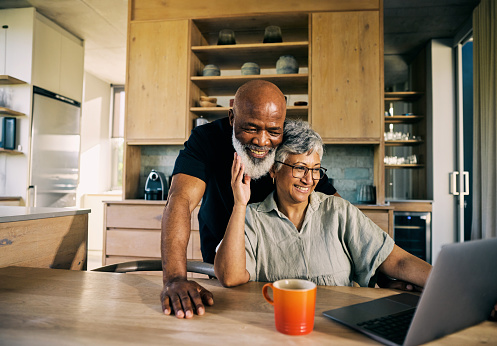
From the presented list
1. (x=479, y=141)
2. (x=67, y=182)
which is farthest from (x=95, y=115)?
(x=479, y=141)

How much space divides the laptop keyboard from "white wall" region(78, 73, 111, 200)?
553cm

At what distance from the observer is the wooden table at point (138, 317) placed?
703mm

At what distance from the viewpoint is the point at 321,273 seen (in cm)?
122

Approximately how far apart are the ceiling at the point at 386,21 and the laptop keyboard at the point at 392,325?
3.94 metres

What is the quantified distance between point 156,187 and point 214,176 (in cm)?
188

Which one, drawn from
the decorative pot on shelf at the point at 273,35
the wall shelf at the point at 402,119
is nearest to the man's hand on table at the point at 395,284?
the decorative pot on shelf at the point at 273,35

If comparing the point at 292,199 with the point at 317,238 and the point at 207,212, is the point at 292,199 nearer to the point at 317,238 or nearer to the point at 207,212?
the point at 317,238

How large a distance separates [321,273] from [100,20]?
4409 mm

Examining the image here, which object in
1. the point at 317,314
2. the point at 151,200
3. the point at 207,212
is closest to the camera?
the point at 317,314

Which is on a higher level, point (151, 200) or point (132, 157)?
point (132, 157)

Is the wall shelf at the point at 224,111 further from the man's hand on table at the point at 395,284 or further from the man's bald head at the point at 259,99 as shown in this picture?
the man's hand on table at the point at 395,284

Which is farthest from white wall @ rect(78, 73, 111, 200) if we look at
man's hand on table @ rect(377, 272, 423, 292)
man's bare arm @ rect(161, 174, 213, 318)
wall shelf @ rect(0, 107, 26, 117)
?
man's hand on table @ rect(377, 272, 423, 292)

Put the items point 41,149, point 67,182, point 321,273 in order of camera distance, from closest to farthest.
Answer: point 321,273, point 41,149, point 67,182

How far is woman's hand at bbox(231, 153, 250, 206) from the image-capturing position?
1.17 m
